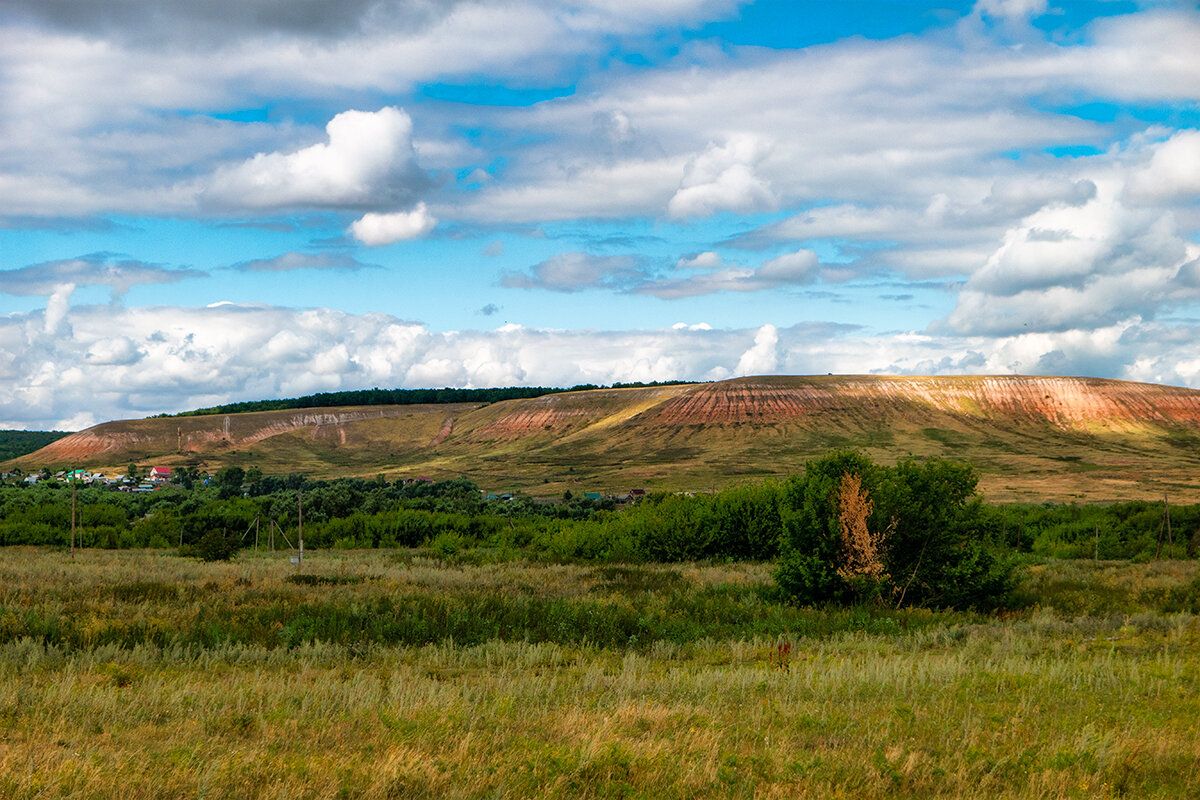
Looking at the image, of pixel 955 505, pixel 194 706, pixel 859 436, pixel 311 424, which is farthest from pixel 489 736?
pixel 311 424

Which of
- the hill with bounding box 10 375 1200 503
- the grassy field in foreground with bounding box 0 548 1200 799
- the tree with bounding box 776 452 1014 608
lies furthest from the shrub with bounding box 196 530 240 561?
the hill with bounding box 10 375 1200 503

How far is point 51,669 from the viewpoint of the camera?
1259 centimetres

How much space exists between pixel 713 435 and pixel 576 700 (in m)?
142

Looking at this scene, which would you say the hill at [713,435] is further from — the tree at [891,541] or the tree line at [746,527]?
the tree at [891,541]

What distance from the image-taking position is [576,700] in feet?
34.6

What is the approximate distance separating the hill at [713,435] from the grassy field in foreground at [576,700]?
286 ft

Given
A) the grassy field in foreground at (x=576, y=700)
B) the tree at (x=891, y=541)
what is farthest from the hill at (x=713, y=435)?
the grassy field in foreground at (x=576, y=700)

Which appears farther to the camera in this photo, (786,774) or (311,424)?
(311,424)

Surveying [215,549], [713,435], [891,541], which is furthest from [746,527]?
[713,435]

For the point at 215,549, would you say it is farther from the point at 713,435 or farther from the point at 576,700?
the point at 713,435

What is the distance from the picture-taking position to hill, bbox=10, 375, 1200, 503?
401ft

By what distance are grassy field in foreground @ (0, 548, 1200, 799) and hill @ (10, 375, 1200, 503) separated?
87189 mm

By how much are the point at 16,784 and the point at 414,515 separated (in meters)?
55.5

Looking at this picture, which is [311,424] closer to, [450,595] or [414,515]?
[414,515]
